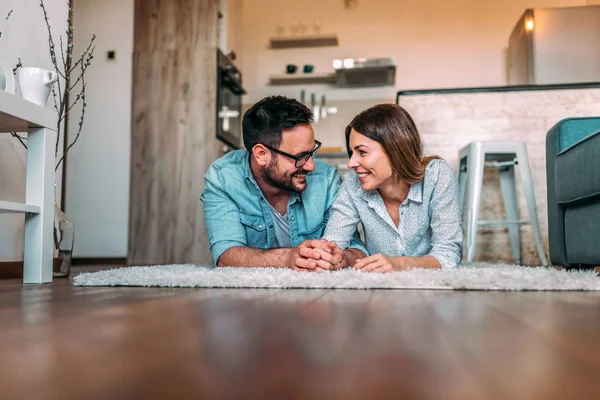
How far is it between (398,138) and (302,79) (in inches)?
169

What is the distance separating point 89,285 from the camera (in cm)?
150

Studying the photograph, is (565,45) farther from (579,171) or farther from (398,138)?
(398,138)

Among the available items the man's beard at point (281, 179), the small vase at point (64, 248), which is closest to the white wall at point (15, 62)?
the small vase at point (64, 248)

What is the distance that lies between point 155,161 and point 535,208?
2.82m

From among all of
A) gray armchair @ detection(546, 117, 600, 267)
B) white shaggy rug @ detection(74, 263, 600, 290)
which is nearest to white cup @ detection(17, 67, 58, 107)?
white shaggy rug @ detection(74, 263, 600, 290)

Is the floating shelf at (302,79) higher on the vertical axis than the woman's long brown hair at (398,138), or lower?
higher

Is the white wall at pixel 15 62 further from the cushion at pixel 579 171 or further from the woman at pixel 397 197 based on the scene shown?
the cushion at pixel 579 171

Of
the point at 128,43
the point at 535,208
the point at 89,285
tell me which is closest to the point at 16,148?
the point at 89,285

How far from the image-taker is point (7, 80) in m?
1.84

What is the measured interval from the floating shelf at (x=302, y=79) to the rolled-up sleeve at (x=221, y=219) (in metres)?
4.01

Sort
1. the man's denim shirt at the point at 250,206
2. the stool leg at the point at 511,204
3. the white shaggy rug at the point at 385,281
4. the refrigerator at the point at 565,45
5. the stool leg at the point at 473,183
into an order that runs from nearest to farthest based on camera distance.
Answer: the white shaggy rug at the point at 385,281
the man's denim shirt at the point at 250,206
the stool leg at the point at 473,183
the stool leg at the point at 511,204
the refrigerator at the point at 565,45

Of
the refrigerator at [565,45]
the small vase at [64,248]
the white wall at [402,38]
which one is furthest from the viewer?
the white wall at [402,38]

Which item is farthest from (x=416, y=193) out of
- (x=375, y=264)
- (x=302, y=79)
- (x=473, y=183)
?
(x=302, y=79)

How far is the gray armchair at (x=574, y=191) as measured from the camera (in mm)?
→ 1897
